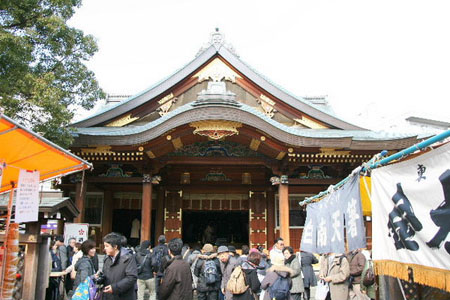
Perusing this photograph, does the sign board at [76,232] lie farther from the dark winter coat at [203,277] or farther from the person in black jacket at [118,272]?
the person in black jacket at [118,272]

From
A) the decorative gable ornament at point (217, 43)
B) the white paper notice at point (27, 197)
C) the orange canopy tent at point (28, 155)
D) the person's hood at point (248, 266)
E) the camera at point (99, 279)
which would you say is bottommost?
the camera at point (99, 279)

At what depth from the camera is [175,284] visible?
16.3ft

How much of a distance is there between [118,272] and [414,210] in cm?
341

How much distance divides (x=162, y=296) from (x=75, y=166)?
9.38 ft

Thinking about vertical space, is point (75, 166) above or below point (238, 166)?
below

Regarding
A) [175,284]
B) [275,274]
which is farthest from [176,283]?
[275,274]

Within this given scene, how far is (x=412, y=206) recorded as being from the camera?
327 cm

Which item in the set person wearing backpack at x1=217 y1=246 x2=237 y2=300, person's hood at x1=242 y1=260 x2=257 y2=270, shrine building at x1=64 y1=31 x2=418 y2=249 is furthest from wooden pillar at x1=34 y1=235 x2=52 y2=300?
shrine building at x1=64 y1=31 x2=418 y2=249

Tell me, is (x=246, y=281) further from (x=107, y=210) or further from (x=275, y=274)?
(x=107, y=210)

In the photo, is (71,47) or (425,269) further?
(71,47)

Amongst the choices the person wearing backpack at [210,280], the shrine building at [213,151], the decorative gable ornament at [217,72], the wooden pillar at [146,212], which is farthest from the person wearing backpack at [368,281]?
the decorative gable ornament at [217,72]

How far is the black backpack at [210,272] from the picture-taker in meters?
6.66

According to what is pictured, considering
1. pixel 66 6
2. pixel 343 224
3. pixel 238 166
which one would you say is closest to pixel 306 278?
pixel 343 224

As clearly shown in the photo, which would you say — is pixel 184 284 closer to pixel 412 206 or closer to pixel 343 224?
pixel 343 224
